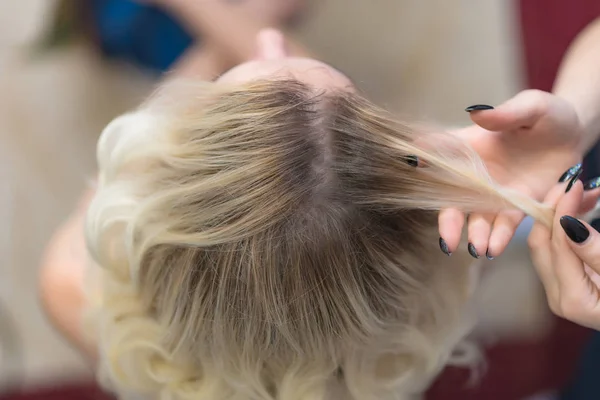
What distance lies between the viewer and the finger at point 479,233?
1.60 feet

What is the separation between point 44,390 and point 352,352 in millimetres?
809

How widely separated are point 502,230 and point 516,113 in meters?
0.11

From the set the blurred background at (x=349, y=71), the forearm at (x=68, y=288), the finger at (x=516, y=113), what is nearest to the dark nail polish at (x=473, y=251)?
the finger at (x=516, y=113)

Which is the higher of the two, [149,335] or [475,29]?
[475,29]

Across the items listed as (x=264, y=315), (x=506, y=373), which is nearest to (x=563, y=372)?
(x=506, y=373)

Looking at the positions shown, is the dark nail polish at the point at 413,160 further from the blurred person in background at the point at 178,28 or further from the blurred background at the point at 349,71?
the blurred background at the point at 349,71

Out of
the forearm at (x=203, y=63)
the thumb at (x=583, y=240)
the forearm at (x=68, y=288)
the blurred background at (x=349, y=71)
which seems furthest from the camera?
the blurred background at (x=349, y=71)

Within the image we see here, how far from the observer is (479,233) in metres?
0.49

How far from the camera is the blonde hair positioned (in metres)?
0.48

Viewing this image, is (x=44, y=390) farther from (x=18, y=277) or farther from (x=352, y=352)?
(x=352, y=352)

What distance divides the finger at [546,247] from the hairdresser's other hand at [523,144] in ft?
0.08

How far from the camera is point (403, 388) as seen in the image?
0.66 m

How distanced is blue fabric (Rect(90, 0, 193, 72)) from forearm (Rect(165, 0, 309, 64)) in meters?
0.05

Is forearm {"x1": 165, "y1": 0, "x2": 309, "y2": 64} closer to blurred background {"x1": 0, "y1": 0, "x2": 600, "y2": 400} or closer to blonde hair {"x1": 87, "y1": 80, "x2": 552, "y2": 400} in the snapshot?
blurred background {"x1": 0, "y1": 0, "x2": 600, "y2": 400}
